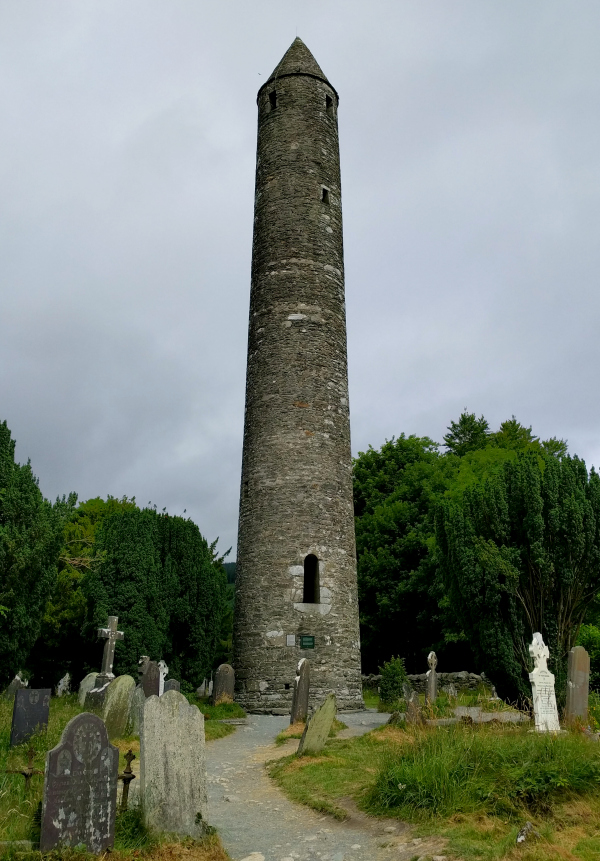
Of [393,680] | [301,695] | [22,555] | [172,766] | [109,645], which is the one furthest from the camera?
[393,680]

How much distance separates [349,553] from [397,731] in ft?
22.3

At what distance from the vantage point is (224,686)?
15.6 m

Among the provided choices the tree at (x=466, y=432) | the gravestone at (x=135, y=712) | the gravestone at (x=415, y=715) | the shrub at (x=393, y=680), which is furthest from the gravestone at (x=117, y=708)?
the tree at (x=466, y=432)

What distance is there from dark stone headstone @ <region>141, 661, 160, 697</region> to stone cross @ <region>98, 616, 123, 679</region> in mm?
1085

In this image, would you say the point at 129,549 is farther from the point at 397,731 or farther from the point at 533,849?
the point at 533,849

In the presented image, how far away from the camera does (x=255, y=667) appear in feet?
51.2

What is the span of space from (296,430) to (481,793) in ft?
36.9

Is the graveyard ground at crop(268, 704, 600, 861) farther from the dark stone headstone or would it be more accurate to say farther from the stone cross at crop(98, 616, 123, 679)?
the stone cross at crop(98, 616, 123, 679)

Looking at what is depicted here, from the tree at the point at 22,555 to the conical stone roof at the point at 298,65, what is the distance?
13626mm

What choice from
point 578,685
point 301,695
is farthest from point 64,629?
point 578,685

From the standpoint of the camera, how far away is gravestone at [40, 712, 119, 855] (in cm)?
511

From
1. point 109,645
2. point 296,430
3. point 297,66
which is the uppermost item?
point 297,66

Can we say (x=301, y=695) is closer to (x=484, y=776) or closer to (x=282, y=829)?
(x=282, y=829)

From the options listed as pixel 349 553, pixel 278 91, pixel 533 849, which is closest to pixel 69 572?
pixel 349 553
